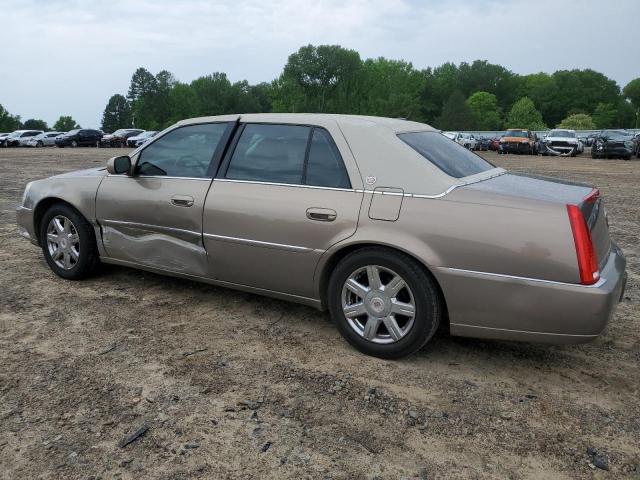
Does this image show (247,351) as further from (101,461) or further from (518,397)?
(518,397)

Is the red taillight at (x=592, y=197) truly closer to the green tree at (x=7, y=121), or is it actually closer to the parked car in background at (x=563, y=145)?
the parked car in background at (x=563, y=145)

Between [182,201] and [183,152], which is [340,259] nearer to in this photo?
[182,201]

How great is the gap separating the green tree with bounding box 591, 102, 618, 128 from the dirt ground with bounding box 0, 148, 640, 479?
10643 centimetres

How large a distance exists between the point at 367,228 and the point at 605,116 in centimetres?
11020

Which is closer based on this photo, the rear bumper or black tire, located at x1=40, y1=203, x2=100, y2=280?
the rear bumper

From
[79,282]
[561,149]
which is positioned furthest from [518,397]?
[561,149]

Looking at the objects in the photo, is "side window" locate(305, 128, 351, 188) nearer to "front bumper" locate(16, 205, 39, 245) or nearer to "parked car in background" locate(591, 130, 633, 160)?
"front bumper" locate(16, 205, 39, 245)

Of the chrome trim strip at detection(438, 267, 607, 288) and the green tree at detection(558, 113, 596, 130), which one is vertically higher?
the green tree at detection(558, 113, 596, 130)

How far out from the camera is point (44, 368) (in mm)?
3406

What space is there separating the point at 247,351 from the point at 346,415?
993mm

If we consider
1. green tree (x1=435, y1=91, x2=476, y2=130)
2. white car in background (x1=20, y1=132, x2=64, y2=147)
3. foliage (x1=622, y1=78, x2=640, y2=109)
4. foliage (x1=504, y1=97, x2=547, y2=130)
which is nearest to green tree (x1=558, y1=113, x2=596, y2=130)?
foliage (x1=504, y1=97, x2=547, y2=130)

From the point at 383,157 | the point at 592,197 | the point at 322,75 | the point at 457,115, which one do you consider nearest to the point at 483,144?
the point at 592,197

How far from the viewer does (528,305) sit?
311cm

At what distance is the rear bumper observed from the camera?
3025 millimetres
